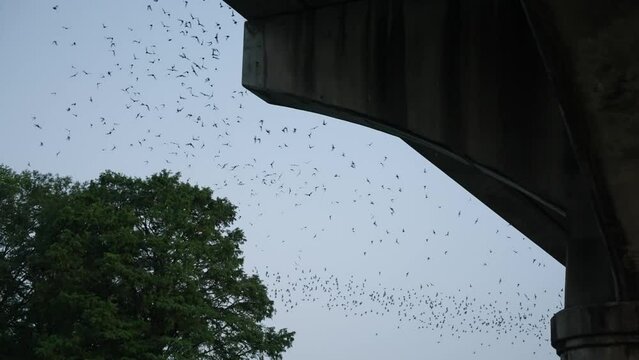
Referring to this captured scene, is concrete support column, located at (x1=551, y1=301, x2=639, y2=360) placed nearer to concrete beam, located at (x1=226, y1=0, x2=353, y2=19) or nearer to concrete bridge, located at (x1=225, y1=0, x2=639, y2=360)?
concrete bridge, located at (x1=225, y1=0, x2=639, y2=360)

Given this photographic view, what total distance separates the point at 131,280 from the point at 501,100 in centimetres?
2063

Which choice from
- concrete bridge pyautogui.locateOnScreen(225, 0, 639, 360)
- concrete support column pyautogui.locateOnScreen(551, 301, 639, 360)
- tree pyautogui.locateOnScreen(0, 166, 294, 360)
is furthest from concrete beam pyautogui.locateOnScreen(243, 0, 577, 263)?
tree pyautogui.locateOnScreen(0, 166, 294, 360)

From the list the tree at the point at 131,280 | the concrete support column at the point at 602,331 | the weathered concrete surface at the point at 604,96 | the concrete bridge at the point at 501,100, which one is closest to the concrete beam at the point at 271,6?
the concrete bridge at the point at 501,100

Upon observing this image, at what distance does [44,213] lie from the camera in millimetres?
31859

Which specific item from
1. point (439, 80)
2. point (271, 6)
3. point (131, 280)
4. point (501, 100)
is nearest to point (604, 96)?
point (501, 100)

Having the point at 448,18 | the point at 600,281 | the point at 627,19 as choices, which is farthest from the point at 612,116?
the point at 448,18

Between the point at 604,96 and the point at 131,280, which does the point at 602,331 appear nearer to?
the point at 604,96

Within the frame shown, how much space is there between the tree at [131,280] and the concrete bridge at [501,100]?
1798 cm

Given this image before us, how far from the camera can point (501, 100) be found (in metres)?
9.57

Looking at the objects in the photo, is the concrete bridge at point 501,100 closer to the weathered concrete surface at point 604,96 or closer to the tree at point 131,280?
the weathered concrete surface at point 604,96

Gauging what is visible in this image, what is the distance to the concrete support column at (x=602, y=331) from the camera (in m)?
8.08

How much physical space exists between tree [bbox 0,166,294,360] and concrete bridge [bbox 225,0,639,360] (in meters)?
18.0

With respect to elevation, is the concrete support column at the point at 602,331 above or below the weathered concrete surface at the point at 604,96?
below

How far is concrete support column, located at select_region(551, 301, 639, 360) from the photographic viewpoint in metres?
8.08
